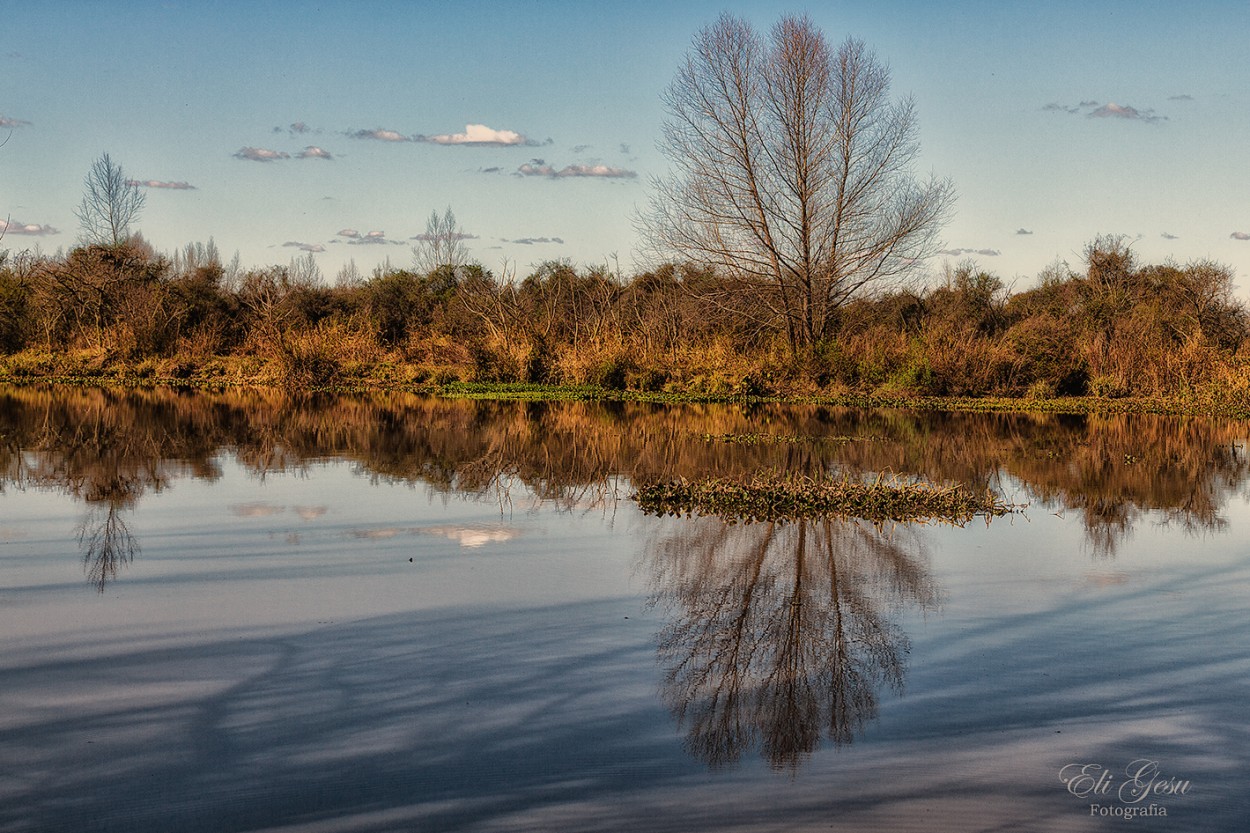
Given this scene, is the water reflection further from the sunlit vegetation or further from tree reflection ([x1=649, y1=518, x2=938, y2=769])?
tree reflection ([x1=649, y1=518, x2=938, y2=769])

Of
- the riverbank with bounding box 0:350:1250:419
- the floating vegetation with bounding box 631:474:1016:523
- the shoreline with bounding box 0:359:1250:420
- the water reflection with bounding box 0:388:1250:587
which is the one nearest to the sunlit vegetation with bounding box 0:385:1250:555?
the water reflection with bounding box 0:388:1250:587

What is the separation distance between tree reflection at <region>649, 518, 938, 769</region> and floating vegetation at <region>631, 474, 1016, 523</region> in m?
0.39

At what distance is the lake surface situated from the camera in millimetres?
5180

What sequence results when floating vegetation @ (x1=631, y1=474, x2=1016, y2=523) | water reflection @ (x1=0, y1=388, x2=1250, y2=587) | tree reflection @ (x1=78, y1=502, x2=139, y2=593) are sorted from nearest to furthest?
tree reflection @ (x1=78, y1=502, x2=139, y2=593) → floating vegetation @ (x1=631, y1=474, x2=1016, y2=523) → water reflection @ (x1=0, y1=388, x2=1250, y2=587)

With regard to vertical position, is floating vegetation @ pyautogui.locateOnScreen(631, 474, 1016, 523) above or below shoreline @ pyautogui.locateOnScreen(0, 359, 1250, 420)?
below

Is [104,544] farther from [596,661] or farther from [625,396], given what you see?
[625,396]

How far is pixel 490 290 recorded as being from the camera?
40188mm

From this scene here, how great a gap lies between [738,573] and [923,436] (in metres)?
13.1

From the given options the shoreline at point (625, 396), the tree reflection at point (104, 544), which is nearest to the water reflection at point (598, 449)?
the tree reflection at point (104, 544)

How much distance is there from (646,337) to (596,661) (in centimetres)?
2781

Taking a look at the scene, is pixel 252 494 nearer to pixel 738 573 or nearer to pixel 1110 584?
pixel 738 573

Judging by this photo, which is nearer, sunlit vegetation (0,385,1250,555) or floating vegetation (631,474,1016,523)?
floating vegetation (631,474,1016,523)

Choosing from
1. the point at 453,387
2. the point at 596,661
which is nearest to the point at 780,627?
the point at 596,661

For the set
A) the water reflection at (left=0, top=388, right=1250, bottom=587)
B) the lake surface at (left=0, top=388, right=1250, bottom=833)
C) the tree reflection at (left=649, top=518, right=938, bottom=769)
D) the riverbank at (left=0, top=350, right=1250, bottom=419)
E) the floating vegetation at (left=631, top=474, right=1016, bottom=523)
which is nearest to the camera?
the lake surface at (left=0, top=388, right=1250, bottom=833)
